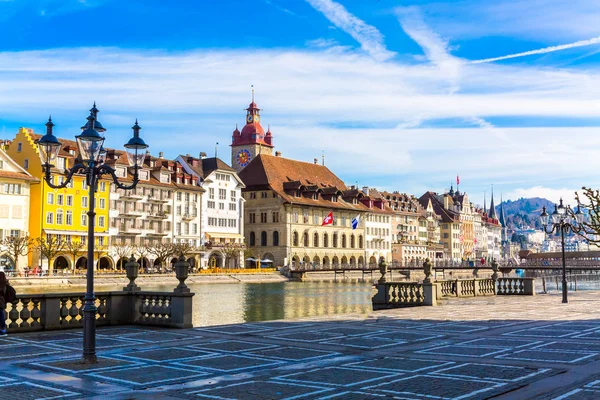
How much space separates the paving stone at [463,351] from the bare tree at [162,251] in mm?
72491

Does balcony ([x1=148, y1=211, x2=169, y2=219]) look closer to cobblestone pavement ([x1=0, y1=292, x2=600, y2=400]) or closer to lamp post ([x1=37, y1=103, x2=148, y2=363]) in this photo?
cobblestone pavement ([x1=0, y1=292, x2=600, y2=400])

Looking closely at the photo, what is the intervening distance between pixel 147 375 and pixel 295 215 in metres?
101

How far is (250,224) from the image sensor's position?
113500 mm

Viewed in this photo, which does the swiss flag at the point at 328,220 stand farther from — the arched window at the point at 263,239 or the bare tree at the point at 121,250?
the bare tree at the point at 121,250

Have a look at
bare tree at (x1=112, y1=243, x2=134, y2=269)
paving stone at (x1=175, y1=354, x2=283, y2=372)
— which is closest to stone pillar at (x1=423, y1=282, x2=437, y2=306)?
paving stone at (x1=175, y1=354, x2=283, y2=372)

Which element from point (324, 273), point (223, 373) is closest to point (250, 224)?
point (324, 273)

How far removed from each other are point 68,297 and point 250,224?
94.0 meters

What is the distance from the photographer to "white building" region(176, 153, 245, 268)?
325 feet

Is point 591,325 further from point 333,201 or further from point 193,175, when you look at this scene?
point 333,201

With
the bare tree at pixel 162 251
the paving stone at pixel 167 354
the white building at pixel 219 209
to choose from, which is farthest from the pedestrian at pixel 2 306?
the white building at pixel 219 209

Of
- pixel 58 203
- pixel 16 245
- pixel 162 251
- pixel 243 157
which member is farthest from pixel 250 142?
pixel 16 245

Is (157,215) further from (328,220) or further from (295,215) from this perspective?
(328,220)

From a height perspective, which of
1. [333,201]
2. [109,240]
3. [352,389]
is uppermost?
[333,201]

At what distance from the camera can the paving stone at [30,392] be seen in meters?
10.1
